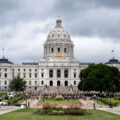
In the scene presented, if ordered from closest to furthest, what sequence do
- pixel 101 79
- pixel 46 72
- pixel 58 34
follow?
1. pixel 101 79
2. pixel 46 72
3. pixel 58 34

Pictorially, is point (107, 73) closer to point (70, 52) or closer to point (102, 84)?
point (102, 84)

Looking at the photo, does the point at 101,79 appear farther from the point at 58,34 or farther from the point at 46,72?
the point at 58,34

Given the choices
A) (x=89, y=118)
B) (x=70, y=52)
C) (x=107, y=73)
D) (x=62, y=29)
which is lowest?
(x=89, y=118)

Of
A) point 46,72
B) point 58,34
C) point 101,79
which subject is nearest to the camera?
point 101,79

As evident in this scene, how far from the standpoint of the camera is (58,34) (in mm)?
162125

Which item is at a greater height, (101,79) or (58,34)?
(58,34)

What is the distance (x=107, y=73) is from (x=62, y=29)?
75040 millimetres

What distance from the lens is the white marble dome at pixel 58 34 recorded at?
162 metres

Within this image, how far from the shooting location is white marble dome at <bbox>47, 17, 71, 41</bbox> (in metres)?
162

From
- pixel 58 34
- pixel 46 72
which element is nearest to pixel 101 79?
pixel 46 72

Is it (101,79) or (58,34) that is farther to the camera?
(58,34)

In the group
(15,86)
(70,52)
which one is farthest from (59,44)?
(15,86)

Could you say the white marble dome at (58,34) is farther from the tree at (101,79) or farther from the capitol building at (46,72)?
the tree at (101,79)

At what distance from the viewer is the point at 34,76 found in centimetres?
14788
